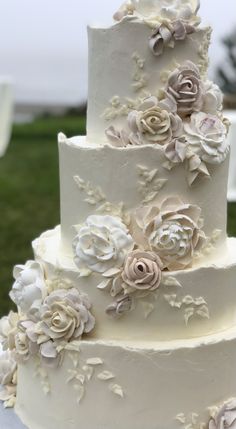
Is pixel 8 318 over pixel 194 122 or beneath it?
beneath

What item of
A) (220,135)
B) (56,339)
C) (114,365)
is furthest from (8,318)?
(220,135)

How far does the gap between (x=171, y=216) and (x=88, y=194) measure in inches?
10.4

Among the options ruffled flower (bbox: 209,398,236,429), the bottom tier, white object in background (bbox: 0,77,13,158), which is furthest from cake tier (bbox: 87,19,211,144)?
white object in background (bbox: 0,77,13,158)

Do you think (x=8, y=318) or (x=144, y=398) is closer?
(x=144, y=398)

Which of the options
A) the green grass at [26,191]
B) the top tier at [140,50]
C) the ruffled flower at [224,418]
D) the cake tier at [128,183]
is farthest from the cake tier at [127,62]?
the green grass at [26,191]

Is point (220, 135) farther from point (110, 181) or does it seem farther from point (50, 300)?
point (50, 300)

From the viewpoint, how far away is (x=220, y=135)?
190 cm

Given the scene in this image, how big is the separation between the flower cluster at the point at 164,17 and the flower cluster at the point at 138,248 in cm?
45

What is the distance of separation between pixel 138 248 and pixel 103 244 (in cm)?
12

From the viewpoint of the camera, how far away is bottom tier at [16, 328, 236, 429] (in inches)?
73.5

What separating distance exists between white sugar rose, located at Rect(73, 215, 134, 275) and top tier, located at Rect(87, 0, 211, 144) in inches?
12.2

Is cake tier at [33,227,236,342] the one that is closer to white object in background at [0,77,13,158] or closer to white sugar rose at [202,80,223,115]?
white sugar rose at [202,80,223,115]

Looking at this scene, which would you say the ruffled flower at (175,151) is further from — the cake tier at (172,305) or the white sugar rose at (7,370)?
the white sugar rose at (7,370)

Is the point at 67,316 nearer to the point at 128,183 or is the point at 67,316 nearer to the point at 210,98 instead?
the point at 128,183
